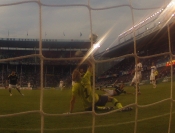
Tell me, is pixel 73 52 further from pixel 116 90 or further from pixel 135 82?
pixel 116 90

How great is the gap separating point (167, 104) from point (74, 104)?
126cm

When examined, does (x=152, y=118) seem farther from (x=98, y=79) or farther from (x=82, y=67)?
(x=82, y=67)

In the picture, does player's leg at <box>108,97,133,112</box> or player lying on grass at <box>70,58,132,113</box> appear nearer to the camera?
player lying on grass at <box>70,58,132,113</box>

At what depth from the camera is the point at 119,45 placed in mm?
2842

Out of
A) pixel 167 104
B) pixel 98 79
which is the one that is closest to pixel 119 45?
pixel 98 79

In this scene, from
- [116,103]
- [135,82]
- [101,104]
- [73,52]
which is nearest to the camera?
[135,82]

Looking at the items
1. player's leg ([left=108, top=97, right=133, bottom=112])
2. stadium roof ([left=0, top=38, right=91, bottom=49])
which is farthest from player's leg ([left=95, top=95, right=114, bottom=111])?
stadium roof ([left=0, top=38, right=91, bottom=49])

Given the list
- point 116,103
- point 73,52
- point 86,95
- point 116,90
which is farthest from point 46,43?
point 116,90

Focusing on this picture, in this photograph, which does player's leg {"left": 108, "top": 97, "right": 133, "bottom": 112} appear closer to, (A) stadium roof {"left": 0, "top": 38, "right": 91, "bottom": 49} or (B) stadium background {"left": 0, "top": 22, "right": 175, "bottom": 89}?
(B) stadium background {"left": 0, "top": 22, "right": 175, "bottom": 89}

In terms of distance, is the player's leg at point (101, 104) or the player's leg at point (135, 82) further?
the player's leg at point (101, 104)

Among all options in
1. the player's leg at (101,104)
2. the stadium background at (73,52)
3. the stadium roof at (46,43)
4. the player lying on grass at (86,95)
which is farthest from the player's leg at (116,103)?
the stadium roof at (46,43)

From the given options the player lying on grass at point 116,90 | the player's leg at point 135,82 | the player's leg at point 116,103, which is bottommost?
the player's leg at point 116,103

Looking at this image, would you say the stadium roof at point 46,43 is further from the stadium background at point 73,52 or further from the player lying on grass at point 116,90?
the player lying on grass at point 116,90

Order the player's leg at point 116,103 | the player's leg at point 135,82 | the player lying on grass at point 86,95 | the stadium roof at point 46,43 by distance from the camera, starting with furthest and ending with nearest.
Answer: the player's leg at point 116,103
the player lying on grass at point 86,95
the stadium roof at point 46,43
the player's leg at point 135,82
